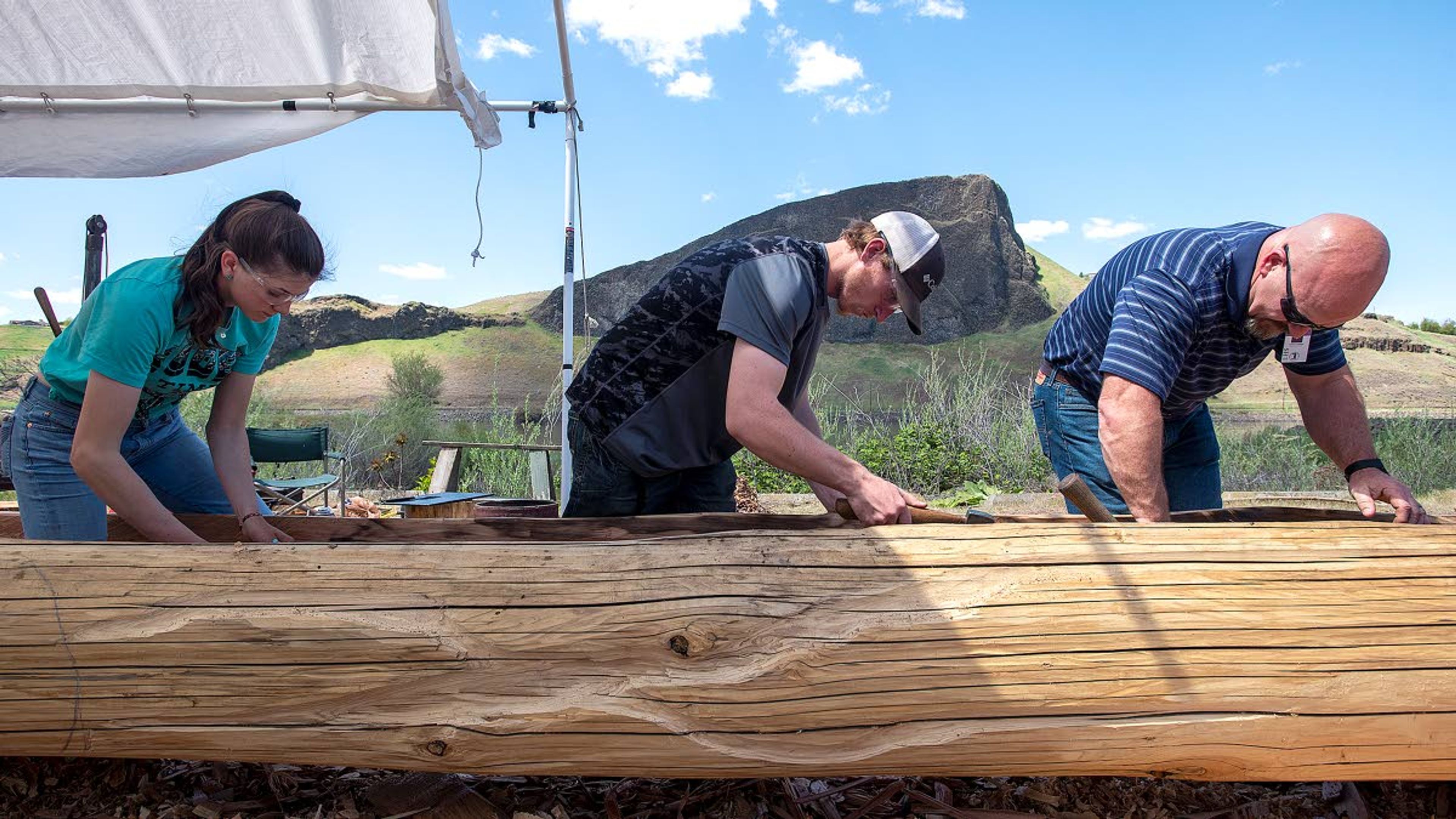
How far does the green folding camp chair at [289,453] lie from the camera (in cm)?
527

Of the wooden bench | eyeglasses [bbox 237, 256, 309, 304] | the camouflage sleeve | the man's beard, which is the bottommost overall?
the wooden bench

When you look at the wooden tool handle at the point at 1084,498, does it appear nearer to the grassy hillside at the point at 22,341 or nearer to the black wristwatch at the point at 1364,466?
the black wristwatch at the point at 1364,466

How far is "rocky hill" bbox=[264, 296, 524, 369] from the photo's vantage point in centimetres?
1814

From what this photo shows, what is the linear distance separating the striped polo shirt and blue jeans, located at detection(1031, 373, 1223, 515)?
0.06 m

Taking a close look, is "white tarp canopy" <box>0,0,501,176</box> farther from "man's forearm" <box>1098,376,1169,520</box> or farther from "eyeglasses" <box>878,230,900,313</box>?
"man's forearm" <box>1098,376,1169,520</box>

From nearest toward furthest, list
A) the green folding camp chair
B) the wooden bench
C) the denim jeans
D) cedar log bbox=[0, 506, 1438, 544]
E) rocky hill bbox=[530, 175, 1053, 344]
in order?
cedar log bbox=[0, 506, 1438, 544]
the denim jeans
the green folding camp chair
the wooden bench
rocky hill bbox=[530, 175, 1053, 344]

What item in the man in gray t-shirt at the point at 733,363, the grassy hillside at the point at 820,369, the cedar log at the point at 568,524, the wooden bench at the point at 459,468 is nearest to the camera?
the man in gray t-shirt at the point at 733,363

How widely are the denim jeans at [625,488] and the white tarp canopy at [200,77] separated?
1821 mm

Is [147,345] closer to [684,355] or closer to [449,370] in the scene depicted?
[684,355]

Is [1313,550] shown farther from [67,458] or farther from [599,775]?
[67,458]

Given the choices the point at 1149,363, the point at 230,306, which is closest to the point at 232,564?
the point at 230,306

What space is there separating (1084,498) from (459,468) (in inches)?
176

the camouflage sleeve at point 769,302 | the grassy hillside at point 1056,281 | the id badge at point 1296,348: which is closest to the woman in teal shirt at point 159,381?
the camouflage sleeve at point 769,302

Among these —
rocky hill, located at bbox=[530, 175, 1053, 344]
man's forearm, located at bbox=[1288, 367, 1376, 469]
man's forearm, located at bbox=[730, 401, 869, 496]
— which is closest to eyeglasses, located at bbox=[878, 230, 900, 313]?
man's forearm, located at bbox=[730, 401, 869, 496]
